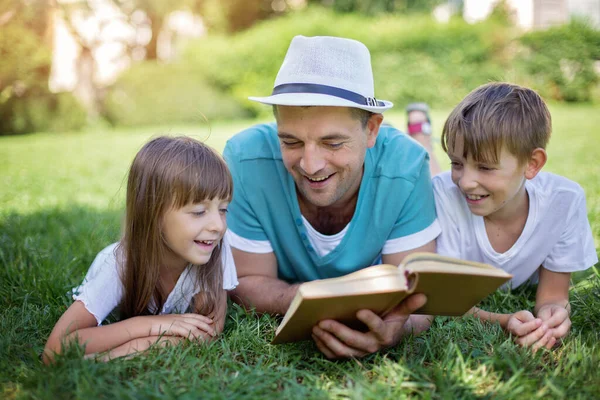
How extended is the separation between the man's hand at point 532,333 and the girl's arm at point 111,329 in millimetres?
1406

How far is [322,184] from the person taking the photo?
2908 mm

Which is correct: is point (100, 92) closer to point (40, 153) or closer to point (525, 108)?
point (40, 153)

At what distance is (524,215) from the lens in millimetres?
3168

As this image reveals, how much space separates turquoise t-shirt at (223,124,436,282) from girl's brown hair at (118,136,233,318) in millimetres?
432

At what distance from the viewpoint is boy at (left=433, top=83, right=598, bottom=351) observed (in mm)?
2914

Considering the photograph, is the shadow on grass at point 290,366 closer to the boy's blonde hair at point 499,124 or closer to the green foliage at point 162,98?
the boy's blonde hair at point 499,124

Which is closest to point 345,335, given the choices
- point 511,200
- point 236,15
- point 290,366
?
point 290,366

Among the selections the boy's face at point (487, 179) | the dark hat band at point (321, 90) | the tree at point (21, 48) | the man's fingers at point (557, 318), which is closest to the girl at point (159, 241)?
the dark hat band at point (321, 90)

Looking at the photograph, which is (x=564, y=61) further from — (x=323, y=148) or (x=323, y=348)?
(x=323, y=348)

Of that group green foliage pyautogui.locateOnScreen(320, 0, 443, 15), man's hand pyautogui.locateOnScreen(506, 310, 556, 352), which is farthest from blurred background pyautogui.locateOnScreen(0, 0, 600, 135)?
man's hand pyautogui.locateOnScreen(506, 310, 556, 352)

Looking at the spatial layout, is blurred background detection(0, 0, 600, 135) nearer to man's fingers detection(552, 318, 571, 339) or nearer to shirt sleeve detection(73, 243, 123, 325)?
shirt sleeve detection(73, 243, 123, 325)

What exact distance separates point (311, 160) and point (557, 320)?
1.38 meters

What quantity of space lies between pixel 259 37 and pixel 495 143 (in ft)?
54.9

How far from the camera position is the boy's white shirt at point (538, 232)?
308cm
